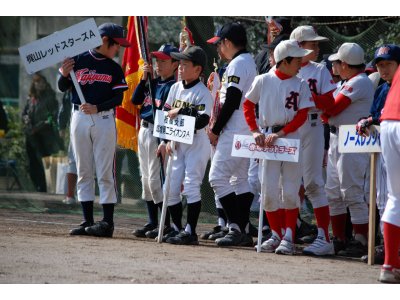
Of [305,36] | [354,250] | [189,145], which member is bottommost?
[354,250]

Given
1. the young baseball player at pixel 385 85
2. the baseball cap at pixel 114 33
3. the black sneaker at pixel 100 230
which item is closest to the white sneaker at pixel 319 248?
the young baseball player at pixel 385 85

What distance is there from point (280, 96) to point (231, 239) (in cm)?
161

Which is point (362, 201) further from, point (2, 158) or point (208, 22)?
point (2, 158)

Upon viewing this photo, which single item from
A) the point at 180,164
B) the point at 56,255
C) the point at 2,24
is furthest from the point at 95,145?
the point at 2,24

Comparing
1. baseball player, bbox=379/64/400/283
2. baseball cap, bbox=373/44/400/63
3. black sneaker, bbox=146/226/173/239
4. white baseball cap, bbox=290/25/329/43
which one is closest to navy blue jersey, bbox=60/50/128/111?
black sneaker, bbox=146/226/173/239

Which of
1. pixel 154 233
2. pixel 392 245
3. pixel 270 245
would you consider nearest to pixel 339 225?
pixel 270 245

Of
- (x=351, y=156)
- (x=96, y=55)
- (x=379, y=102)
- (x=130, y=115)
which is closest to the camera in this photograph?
(x=379, y=102)

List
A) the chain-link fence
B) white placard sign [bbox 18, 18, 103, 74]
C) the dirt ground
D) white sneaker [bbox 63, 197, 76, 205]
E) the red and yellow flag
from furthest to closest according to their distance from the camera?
white sneaker [bbox 63, 197, 76, 205]
the chain-link fence
the red and yellow flag
white placard sign [bbox 18, 18, 103, 74]
the dirt ground

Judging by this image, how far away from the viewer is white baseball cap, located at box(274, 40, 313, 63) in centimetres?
948

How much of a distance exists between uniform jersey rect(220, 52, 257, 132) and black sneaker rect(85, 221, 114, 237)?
1.66 metres

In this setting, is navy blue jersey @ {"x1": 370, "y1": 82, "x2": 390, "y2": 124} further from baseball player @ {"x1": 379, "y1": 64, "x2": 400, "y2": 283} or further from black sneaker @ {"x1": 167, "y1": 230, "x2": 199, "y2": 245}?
black sneaker @ {"x1": 167, "y1": 230, "x2": 199, "y2": 245}

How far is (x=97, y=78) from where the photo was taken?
10.8 m

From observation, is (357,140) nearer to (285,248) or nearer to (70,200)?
(285,248)
